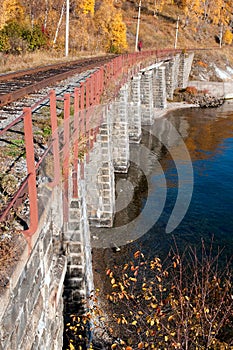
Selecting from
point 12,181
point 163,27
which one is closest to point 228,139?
point 12,181

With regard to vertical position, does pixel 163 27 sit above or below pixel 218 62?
above

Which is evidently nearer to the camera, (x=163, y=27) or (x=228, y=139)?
(x=228, y=139)

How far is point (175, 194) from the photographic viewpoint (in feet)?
68.3

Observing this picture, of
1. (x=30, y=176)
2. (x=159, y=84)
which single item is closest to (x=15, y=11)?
(x=159, y=84)

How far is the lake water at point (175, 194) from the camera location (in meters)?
15.9

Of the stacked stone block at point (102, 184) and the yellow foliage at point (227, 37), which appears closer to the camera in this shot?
the stacked stone block at point (102, 184)

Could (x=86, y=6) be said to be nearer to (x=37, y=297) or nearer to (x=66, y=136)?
(x=66, y=136)

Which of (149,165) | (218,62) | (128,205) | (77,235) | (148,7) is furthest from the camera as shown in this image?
(148,7)

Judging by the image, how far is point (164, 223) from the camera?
17.3 metres

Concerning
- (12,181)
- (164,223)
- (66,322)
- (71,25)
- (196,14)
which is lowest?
(164,223)

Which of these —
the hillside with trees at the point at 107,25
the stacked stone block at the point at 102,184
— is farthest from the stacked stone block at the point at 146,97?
the stacked stone block at the point at 102,184

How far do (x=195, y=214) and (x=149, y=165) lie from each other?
808 centimetres

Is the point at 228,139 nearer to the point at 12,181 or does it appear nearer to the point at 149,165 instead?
the point at 149,165

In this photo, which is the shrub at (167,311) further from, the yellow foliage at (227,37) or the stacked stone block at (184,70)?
the yellow foliage at (227,37)
